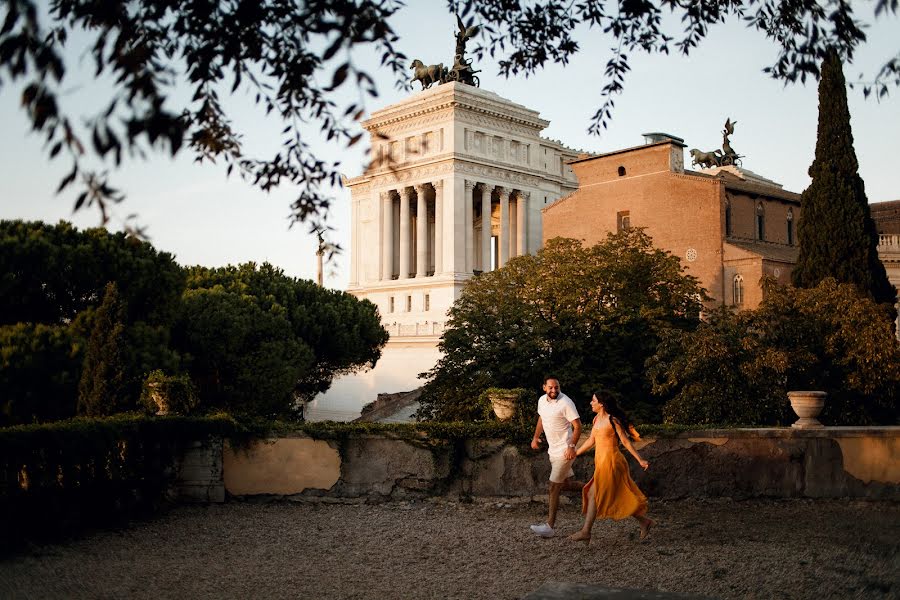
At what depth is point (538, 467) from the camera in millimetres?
15078

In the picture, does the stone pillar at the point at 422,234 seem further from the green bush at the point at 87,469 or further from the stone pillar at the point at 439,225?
the green bush at the point at 87,469

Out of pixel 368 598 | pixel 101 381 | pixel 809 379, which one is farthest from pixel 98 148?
pixel 809 379

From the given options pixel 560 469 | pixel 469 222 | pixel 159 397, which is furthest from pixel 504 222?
pixel 560 469

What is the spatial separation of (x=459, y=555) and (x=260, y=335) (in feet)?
99.2

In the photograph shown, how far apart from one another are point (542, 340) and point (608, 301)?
3.35 metres

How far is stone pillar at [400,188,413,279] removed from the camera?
254 ft

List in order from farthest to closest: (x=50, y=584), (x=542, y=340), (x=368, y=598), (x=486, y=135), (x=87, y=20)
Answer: (x=486, y=135) < (x=542, y=340) < (x=50, y=584) < (x=368, y=598) < (x=87, y=20)

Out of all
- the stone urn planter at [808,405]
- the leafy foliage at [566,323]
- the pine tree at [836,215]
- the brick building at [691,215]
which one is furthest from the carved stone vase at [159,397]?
the brick building at [691,215]

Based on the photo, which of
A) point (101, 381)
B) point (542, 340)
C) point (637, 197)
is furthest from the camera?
point (637, 197)

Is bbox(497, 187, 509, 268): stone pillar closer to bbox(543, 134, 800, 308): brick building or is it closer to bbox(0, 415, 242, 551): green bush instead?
bbox(543, 134, 800, 308): brick building

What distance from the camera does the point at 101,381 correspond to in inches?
751

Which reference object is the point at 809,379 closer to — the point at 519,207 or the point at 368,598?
the point at 368,598

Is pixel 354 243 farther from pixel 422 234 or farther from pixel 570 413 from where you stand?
pixel 570 413

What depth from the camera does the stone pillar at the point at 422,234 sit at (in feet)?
250
